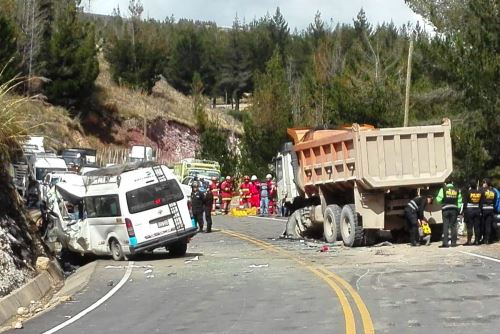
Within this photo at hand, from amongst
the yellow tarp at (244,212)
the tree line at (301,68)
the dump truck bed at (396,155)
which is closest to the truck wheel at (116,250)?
the dump truck bed at (396,155)

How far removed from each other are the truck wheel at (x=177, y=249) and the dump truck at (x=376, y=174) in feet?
13.5

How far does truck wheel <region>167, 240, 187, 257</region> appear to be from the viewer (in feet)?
74.2

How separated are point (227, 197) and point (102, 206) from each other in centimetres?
2073

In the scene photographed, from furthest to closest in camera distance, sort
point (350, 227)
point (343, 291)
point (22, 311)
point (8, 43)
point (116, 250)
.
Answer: point (8, 43)
point (350, 227)
point (116, 250)
point (343, 291)
point (22, 311)

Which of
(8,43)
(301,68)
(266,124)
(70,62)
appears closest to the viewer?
(8,43)

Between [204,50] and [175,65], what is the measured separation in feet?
13.0

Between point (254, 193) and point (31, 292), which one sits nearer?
point (31, 292)

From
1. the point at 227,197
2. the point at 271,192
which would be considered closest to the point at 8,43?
the point at 227,197

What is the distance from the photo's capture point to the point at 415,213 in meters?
21.6

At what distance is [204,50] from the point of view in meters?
91.8

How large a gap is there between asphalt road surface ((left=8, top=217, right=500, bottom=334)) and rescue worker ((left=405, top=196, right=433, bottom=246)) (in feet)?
1.77

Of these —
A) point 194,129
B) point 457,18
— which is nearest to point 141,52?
point 194,129

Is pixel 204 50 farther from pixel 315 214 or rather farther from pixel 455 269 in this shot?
pixel 455 269

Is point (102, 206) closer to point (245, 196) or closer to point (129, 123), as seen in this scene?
point (245, 196)
